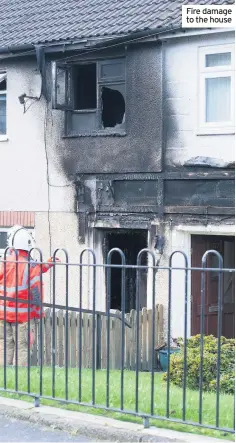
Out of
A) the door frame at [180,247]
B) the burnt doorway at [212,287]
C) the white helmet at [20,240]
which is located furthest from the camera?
the burnt doorway at [212,287]

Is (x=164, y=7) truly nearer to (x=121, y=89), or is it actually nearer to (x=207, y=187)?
(x=121, y=89)

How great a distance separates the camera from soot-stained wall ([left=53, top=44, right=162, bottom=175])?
15766mm

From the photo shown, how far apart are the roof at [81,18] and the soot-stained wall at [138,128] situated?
0.45 m

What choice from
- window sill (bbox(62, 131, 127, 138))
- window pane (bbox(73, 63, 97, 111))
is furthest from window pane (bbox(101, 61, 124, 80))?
window sill (bbox(62, 131, 127, 138))

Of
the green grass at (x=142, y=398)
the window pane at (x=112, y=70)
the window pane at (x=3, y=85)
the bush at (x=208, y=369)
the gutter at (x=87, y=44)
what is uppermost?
the gutter at (x=87, y=44)

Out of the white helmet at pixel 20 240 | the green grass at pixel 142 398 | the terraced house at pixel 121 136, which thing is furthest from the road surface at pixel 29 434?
the terraced house at pixel 121 136

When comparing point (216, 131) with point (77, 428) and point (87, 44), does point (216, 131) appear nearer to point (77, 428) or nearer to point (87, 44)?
point (87, 44)

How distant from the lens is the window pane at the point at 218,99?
15211mm

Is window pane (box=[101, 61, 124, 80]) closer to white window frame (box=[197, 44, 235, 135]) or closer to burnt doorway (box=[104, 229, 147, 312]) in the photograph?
white window frame (box=[197, 44, 235, 135])

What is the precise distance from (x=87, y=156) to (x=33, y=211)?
157 cm

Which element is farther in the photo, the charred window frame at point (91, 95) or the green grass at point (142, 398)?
the charred window frame at point (91, 95)

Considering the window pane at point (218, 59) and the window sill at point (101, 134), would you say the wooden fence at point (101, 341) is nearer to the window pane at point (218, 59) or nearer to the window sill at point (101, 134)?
the window sill at point (101, 134)

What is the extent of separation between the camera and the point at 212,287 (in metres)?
16.5

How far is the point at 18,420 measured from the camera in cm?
817
